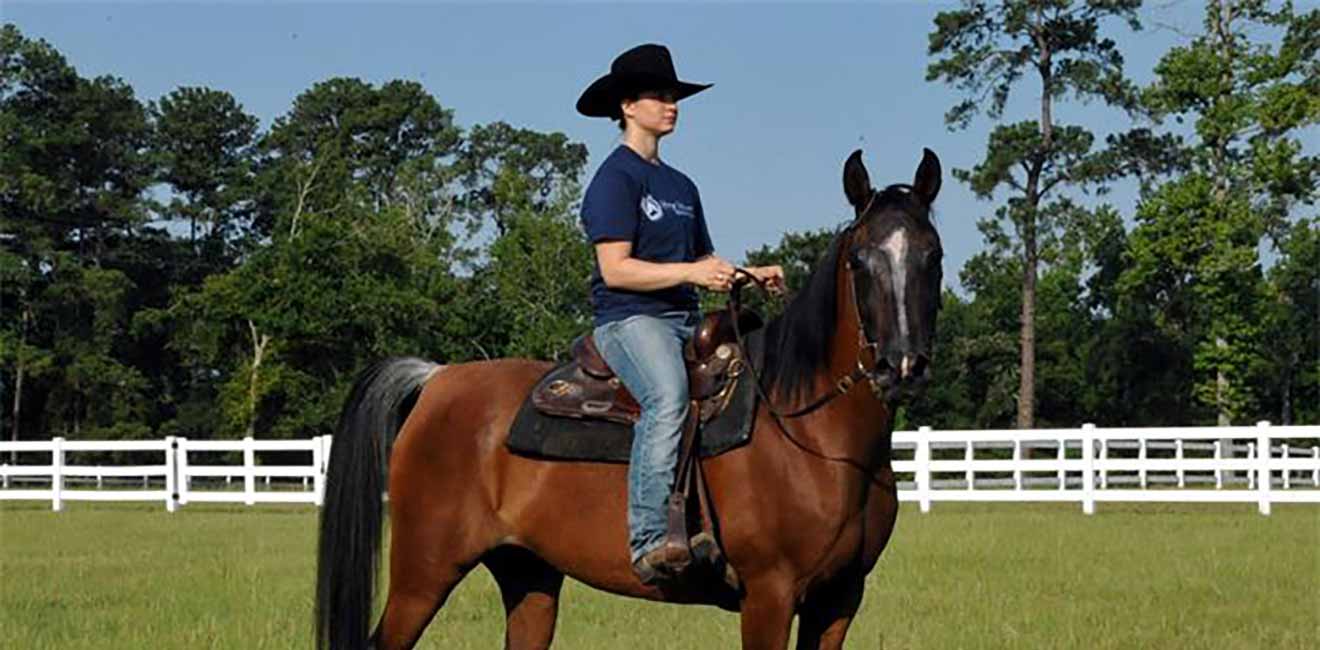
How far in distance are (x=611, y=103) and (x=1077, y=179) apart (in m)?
41.7

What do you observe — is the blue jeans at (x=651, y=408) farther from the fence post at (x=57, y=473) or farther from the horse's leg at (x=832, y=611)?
the fence post at (x=57, y=473)

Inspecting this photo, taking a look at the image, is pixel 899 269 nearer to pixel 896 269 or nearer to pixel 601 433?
pixel 896 269

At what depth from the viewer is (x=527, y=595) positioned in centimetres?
742

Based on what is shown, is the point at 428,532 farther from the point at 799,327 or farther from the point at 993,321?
the point at 993,321

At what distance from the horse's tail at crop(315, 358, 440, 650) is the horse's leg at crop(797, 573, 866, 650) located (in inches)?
81.5

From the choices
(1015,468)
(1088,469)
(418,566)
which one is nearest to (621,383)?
(418,566)

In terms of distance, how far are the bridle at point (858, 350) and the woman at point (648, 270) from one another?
92mm

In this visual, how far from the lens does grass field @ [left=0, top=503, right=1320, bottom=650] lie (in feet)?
34.6

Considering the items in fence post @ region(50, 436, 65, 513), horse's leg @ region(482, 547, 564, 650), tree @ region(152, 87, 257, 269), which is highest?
tree @ region(152, 87, 257, 269)

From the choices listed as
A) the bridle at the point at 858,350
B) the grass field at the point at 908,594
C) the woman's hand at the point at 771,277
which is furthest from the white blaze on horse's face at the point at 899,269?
the grass field at the point at 908,594

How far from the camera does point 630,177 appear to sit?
652 centimetres

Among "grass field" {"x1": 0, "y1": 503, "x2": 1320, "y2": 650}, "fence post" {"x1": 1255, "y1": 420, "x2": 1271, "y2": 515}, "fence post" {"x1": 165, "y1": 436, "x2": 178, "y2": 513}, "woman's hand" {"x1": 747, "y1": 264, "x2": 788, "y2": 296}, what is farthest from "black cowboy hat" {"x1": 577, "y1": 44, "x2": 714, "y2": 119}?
"fence post" {"x1": 165, "y1": 436, "x2": 178, "y2": 513}

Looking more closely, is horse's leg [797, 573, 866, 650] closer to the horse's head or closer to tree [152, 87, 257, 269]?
the horse's head

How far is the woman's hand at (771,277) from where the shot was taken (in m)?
6.35
